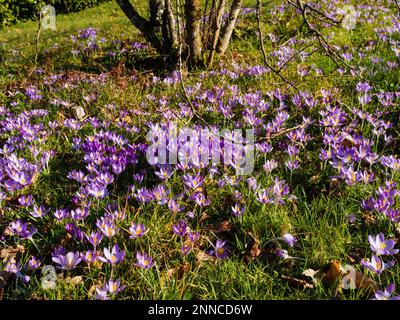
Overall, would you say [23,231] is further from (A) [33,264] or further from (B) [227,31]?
(B) [227,31]

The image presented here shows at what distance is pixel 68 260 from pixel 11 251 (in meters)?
0.45

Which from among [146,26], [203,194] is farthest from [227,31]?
[203,194]

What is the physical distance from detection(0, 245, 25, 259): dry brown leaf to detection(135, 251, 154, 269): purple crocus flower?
689mm

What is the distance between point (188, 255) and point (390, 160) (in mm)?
1419

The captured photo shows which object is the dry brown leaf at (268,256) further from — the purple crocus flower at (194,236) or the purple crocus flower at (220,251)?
the purple crocus flower at (194,236)

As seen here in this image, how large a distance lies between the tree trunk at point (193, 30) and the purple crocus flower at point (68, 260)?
3.30 m

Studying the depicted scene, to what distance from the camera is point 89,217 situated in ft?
8.23

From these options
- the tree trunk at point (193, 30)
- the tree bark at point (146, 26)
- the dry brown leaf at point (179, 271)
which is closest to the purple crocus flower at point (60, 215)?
the dry brown leaf at point (179, 271)

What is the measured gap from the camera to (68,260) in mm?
2057

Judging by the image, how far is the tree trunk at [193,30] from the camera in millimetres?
4922

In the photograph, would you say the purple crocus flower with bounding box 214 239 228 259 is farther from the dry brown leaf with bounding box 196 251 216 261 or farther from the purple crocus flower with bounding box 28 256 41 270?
the purple crocus flower with bounding box 28 256 41 270

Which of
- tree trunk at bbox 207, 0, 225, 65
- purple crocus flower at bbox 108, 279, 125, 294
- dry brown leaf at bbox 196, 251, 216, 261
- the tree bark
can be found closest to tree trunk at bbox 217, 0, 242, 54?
tree trunk at bbox 207, 0, 225, 65

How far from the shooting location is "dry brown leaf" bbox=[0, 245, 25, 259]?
2262mm

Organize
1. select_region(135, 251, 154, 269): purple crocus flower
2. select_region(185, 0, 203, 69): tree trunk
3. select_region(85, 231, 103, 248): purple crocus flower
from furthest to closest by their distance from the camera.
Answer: select_region(185, 0, 203, 69): tree trunk → select_region(85, 231, 103, 248): purple crocus flower → select_region(135, 251, 154, 269): purple crocus flower
